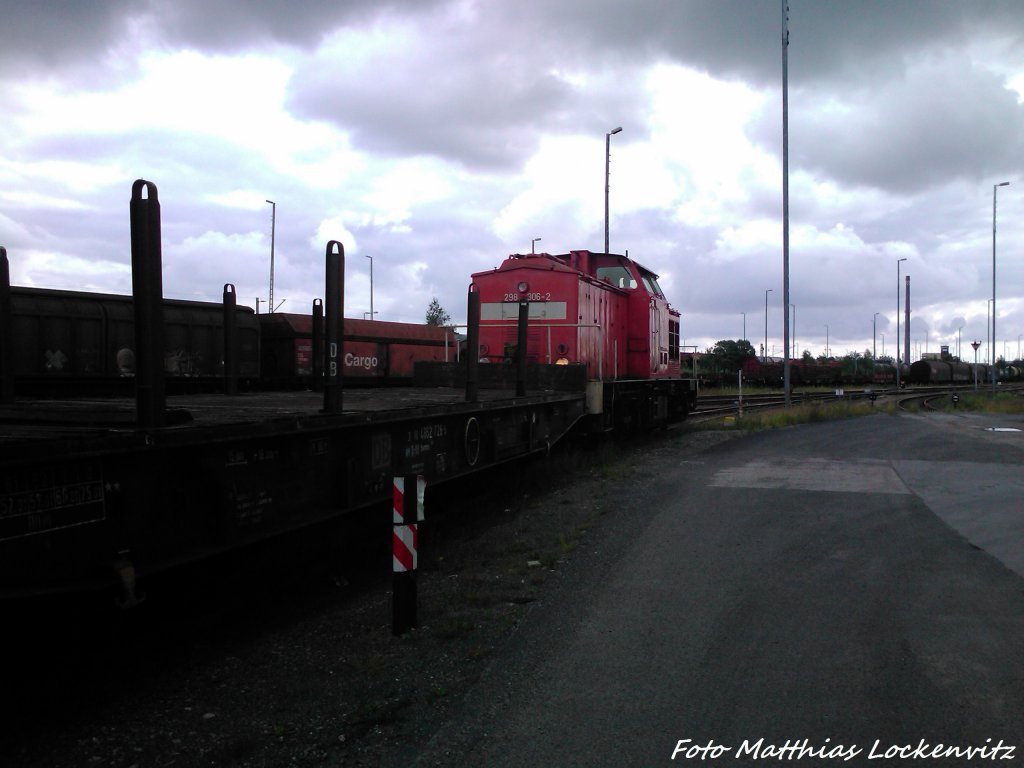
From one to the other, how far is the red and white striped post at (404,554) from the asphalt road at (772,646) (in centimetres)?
75

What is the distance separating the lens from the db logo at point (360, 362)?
72.5 ft

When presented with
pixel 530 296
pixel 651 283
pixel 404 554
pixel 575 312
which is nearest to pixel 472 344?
pixel 404 554

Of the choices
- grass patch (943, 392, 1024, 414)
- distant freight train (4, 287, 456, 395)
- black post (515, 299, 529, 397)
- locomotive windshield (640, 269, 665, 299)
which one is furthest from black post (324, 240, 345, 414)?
grass patch (943, 392, 1024, 414)

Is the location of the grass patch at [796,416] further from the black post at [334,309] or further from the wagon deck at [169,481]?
the black post at [334,309]

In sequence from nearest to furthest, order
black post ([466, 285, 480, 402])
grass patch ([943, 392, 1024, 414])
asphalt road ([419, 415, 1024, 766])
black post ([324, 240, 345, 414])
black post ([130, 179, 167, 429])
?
asphalt road ([419, 415, 1024, 766]) → black post ([130, 179, 167, 429]) → black post ([324, 240, 345, 414]) → black post ([466, 285, 480, 402]) → grass patch ([943, 392, 1024, 414])

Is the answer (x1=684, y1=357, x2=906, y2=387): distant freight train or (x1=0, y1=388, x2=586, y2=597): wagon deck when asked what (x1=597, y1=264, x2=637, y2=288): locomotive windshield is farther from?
(x1=684, y1=357, x2=906, y2=387): distant freight train

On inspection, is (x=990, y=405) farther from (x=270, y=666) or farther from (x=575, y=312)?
(x=270, y=666)

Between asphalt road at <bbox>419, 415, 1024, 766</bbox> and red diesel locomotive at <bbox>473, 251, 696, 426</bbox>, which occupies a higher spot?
red diesel locomotive at <bbox>473, 251, 696, 426</bbox>

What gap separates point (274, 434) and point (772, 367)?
53599mm

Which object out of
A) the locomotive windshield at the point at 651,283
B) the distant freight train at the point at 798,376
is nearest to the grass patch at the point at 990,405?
the distant freight train at the point at 798,376

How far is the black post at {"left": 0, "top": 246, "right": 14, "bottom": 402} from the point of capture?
5.65 metres

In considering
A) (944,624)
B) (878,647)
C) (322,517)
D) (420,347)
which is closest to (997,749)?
(878,647)

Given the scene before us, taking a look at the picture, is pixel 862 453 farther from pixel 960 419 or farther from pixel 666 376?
pixel 960 419

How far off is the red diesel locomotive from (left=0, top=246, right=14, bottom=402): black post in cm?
663
